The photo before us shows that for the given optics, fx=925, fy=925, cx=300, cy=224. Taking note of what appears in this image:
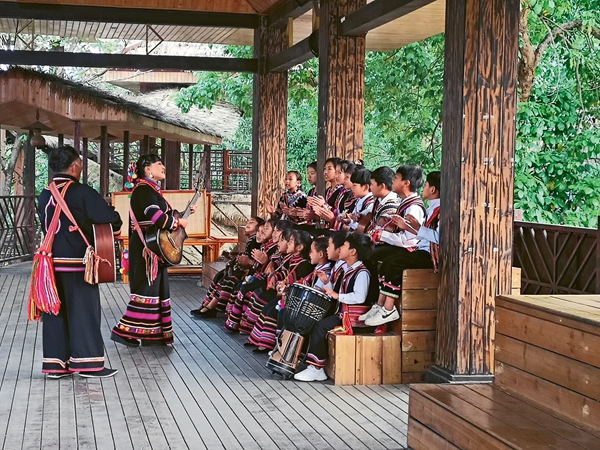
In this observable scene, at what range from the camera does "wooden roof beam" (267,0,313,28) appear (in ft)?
30.4

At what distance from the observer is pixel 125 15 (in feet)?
33.8

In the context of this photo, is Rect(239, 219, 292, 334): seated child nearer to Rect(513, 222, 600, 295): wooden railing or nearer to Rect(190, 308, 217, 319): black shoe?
Rect(190, 308, 217, 319): black shoe

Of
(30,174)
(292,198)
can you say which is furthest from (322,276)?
(30,174)

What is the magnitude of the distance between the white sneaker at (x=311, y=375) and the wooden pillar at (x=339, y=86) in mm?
2595

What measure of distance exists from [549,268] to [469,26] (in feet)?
12.8

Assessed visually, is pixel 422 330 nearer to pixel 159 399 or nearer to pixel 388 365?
pixel 388 365

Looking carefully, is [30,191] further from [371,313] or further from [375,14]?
[371,313]

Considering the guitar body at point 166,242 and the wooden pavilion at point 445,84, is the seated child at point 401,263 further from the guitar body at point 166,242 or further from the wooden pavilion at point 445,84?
the guitar body at point 166,242

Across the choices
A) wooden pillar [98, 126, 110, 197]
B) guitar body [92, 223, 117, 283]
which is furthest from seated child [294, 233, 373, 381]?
wooden pillar [98, 126, 110, 197]

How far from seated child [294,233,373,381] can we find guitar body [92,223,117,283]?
1.35 m

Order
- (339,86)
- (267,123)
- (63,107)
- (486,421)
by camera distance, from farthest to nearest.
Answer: (63,107), (267,123), (339,86), (486,421)

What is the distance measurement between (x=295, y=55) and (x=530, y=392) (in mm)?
6005

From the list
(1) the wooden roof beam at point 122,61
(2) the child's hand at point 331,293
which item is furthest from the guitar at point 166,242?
(1) the wooden roof beam at point 122,61

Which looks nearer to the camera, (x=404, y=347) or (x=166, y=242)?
(x=404, y=347)
